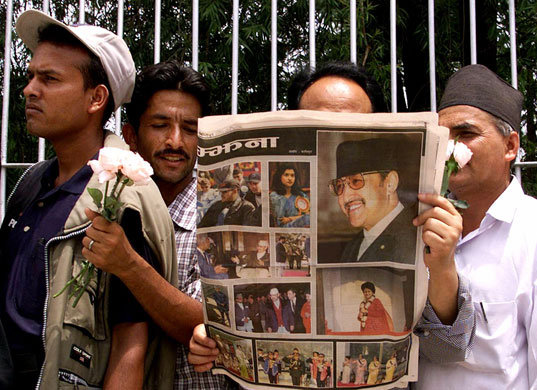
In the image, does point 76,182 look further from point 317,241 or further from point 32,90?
point 317,241

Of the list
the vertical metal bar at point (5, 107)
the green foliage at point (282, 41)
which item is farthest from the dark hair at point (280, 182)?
the green foliage at point (282, 41)

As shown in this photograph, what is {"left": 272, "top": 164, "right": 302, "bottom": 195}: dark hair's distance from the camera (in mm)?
1221

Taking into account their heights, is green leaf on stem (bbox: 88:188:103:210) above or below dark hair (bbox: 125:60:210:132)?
below

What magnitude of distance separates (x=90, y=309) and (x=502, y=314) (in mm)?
888

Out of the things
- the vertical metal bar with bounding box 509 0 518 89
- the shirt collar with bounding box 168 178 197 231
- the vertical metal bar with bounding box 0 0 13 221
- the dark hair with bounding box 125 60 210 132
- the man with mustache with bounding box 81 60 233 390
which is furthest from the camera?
the vertical metal bar with bounding box 0 0 13 221

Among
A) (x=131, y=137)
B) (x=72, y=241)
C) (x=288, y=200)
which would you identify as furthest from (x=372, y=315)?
(x=131, y=137)

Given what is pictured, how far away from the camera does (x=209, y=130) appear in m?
1.24

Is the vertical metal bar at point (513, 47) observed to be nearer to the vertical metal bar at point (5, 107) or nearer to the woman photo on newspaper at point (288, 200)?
the woman photo on newspaper at point (288, 200)

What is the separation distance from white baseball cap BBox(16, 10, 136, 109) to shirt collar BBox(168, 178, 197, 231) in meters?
0.31

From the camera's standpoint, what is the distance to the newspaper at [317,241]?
3.91ft

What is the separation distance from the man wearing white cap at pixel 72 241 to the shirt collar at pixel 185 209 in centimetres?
20

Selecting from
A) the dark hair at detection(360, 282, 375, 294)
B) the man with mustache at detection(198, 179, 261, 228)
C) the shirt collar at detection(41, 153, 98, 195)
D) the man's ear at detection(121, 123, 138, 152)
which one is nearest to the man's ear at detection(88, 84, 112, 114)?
the shirt collar at detection(41, 153, 98, 195)

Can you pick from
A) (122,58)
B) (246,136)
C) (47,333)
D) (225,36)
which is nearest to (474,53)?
(225,36)

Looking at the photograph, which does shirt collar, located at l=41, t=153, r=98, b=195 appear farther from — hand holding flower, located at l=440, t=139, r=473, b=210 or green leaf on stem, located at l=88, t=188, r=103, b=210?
hand holding flower, located at l=440, t=139, r=473, b=210
